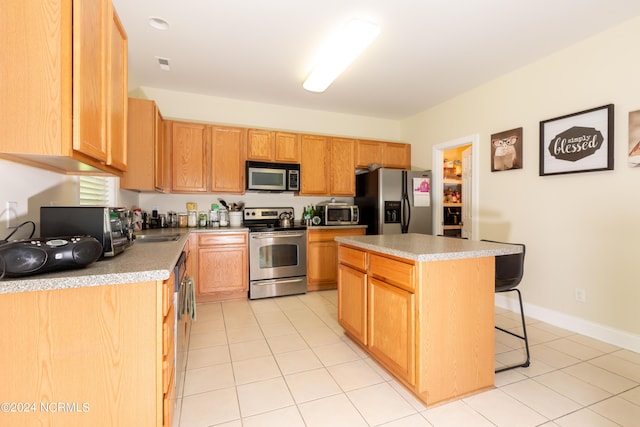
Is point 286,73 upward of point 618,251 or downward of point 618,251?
upward

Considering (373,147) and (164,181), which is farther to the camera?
(373,147)

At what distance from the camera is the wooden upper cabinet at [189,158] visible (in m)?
3.52

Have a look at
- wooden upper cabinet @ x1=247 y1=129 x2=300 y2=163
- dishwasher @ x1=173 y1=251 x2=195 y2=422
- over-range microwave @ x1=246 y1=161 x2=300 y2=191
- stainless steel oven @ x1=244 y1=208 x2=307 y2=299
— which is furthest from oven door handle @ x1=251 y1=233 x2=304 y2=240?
dishwasher @ x1=173 y1=251 x2=195 y2=422

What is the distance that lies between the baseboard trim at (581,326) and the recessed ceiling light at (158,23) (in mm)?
4257

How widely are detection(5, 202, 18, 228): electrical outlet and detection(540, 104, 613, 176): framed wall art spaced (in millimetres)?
3962

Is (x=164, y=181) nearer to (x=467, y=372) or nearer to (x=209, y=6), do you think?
(x=209, y=6)

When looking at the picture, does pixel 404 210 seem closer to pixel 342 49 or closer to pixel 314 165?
pixel 314 165

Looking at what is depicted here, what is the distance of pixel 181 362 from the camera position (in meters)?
1.97

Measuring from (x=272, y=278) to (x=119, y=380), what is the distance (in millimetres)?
2563

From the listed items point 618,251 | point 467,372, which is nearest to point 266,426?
point 467,372

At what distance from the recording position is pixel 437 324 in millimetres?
1640

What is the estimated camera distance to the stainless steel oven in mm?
3559

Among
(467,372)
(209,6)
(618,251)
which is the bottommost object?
(467,372)

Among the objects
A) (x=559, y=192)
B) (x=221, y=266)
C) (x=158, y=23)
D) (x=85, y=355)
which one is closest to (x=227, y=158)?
(x=221, y=266)
